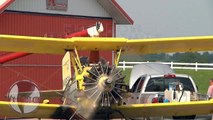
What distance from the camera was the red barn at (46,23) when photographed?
63.8 feet

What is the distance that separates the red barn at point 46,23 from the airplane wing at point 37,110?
6.36 meters

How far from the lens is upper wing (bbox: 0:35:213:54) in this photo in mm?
12586

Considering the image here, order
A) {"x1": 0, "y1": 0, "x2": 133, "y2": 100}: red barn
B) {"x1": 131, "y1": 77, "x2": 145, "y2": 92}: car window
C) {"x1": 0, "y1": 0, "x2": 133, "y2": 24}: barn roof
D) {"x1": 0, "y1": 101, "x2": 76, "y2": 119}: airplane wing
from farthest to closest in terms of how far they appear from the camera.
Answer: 1. {"x1": 0, "y1": 0, "x2": 133, "y2": 24}: barn roof
2. {"x1": 0, "y1": 0, "x2": 133, "y2": 100}: red barn
3. {"x1": 131, "y1": 77, "x2": 145, "y2": 92}: car window
4. {"x1": 0, "y1": 101, "x2": 76, "y2": 119}: airplane wing

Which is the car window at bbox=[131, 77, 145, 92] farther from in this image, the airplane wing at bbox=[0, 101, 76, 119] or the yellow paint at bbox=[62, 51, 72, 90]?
the airplane wing at bbox=[0, 101, 76, 119]

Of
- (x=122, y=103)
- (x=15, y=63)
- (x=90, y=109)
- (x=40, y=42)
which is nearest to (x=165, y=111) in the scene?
(x=122, y=103)

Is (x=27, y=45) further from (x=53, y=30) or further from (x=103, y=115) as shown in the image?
(x=53, y=30)

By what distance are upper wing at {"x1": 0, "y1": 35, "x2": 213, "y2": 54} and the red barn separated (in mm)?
5922

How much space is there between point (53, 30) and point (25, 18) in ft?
4.46

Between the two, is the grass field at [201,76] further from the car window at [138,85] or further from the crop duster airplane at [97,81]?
the crop duster airplane at [97,81]

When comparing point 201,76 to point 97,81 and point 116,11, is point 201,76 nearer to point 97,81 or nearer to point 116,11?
point 116,11

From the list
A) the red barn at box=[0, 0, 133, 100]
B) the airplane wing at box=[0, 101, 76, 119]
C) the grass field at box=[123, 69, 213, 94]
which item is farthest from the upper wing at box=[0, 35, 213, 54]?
the grass field at box=[123, 69, 213, 94]

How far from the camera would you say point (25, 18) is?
20.0 meters

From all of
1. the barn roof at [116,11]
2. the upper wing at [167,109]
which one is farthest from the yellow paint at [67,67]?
the barn roof at [116,11]

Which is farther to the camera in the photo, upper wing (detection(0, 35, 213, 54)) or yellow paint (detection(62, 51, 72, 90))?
yellow paint (detection(62, 51, 72, 90))
